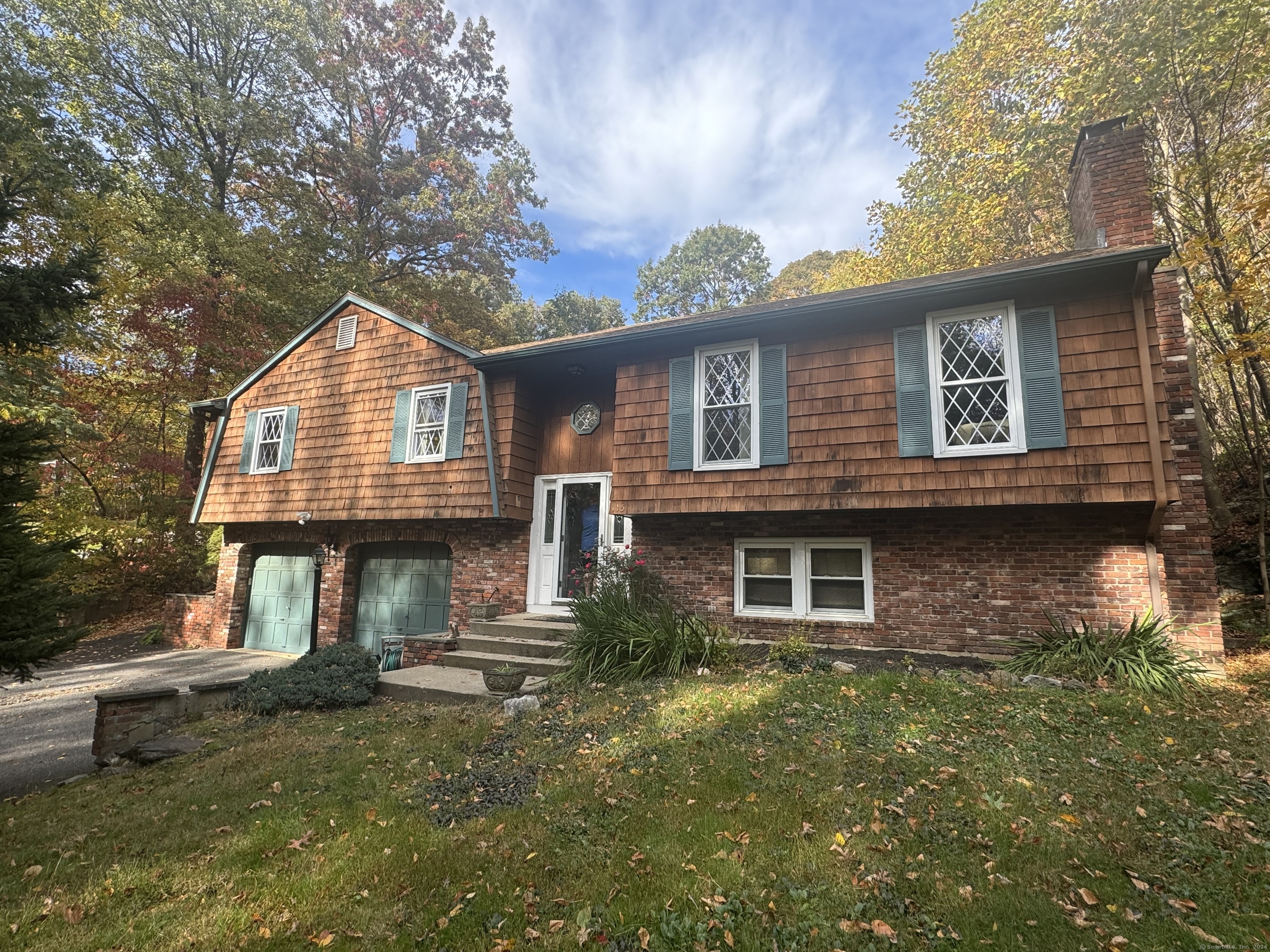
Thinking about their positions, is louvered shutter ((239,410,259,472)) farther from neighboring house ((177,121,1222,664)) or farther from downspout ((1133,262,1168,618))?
downspout ((1133,262,1168,618))

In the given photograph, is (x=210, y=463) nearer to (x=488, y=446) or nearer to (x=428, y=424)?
(x=428, y=424)

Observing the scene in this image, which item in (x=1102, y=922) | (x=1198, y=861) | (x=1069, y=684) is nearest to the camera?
(x=1102, y=922)

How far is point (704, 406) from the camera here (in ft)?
28.5

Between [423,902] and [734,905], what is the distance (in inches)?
62.3

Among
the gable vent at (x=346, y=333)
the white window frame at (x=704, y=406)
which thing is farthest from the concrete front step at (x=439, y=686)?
the gable vent at (x=346, y=333)

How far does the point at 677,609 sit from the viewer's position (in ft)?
29.4

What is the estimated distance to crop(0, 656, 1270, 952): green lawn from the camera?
2.74m

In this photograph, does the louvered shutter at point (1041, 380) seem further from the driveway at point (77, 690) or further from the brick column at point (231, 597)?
the brick column at point (231, 597)

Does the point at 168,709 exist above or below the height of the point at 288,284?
below

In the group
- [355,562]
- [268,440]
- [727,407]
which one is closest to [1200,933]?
[727,407]

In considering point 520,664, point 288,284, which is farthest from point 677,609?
point 288,284

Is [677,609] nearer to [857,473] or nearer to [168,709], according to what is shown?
[857,473]

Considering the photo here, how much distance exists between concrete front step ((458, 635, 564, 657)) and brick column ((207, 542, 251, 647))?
7659 mm

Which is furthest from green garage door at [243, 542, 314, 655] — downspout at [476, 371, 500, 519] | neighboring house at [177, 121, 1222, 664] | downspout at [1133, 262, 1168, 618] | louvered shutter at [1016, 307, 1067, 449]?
downspout at [1133, 262, 1168, 618]
